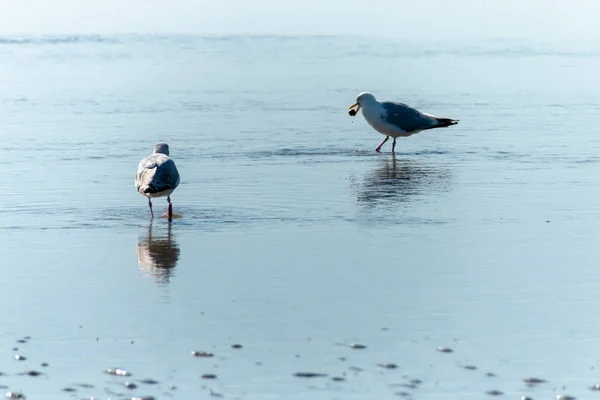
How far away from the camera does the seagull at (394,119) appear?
1881 cm

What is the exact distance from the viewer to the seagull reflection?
A: 45.3 feet

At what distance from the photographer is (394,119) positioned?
18.8 m

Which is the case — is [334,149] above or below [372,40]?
below

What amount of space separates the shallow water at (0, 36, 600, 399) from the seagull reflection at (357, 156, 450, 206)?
0.18 ft

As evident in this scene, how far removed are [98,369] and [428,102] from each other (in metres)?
17.5

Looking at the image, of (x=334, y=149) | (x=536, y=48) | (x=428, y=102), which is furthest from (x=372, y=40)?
(x=334, y=149)

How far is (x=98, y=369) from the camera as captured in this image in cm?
730

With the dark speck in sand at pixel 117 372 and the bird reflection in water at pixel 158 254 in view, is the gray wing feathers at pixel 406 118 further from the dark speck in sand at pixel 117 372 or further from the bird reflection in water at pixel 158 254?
the dark speck in sand at pixel 117 372

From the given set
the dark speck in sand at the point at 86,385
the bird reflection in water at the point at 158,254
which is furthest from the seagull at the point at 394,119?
the dark speck in sand at the point at 86,385

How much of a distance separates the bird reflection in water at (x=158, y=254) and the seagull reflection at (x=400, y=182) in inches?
106

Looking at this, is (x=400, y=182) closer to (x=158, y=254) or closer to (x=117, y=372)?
(x=158, y=254)

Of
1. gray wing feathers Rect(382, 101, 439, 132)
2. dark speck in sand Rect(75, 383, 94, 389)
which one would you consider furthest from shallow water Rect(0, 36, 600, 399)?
gray wing feathers Rect(382, 101, 439, 132)

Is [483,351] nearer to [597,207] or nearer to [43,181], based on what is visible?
[597,207]

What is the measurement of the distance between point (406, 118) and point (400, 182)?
4063mm
